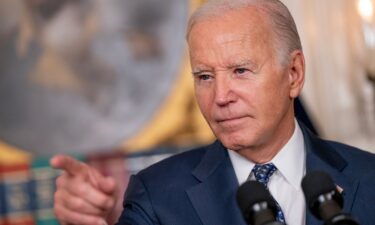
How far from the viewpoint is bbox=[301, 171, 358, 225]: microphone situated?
5.47 ft

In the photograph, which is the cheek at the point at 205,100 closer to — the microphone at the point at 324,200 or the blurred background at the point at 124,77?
the microphone at the point at 324,200

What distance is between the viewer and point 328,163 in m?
2.63

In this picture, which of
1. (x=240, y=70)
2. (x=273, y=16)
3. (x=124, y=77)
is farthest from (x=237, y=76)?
(x=124, y=77)

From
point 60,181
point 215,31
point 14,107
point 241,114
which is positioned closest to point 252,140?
point 241,114

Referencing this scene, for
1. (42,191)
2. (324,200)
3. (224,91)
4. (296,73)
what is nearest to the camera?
(324,200)

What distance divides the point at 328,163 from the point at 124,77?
13.0 ft

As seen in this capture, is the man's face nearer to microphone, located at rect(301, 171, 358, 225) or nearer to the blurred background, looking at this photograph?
microphone, located at rect(301, 171, 358, 225)

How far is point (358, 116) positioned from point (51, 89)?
2.39 meters

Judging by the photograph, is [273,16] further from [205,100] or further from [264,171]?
[264,171]

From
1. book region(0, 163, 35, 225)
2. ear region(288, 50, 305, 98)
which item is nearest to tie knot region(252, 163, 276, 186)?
ear region(288, 50, 305, 98)

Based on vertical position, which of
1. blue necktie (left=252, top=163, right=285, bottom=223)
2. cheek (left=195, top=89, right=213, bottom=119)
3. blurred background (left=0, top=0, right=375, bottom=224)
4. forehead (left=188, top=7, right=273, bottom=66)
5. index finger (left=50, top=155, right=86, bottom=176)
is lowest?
blurred background (left=0, top=0, right=375, bottom=224)

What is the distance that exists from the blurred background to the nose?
369cm

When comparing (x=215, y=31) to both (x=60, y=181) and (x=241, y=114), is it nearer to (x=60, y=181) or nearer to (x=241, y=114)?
(x=241, y=114)

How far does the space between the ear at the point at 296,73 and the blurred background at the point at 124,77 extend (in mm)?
3395
